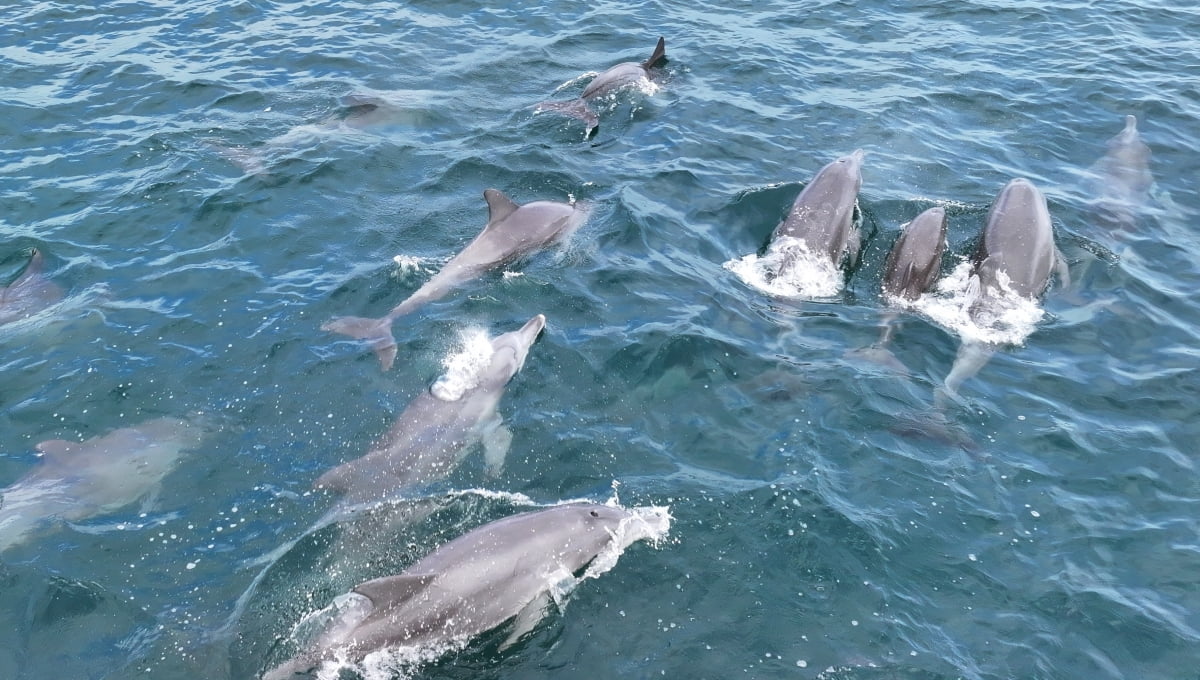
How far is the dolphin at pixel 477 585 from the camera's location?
27.6ft

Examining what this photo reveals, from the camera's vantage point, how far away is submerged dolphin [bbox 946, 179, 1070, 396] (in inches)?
541

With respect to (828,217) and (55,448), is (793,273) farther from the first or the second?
(55,448)

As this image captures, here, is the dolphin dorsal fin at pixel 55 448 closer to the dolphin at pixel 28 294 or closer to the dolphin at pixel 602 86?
the dolphin at pixel 28 294

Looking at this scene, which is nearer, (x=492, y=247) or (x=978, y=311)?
(x=978, y=311)

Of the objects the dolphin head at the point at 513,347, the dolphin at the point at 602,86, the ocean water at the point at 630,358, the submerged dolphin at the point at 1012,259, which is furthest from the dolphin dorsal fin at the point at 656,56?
the dolphin head at the point at 513,347

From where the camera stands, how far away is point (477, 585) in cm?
888

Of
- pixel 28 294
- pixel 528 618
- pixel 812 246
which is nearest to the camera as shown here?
pixel 528 618

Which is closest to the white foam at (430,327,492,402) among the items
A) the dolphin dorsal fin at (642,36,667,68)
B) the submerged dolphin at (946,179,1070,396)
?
the submerged dolphin at (946,179,1070,396)

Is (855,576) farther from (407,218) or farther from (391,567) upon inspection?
(407,218)

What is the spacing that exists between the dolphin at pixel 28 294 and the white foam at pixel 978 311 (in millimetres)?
13095

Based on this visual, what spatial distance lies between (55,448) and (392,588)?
575cm

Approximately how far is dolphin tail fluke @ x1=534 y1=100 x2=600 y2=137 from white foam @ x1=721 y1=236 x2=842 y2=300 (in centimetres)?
592

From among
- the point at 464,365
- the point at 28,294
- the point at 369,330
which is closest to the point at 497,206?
the point at 369,330

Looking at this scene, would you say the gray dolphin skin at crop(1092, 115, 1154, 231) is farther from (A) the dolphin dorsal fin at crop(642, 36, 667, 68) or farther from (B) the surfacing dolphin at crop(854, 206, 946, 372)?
(A) the dolphin dorsal fin at crop(642, 36, 667, 68)
